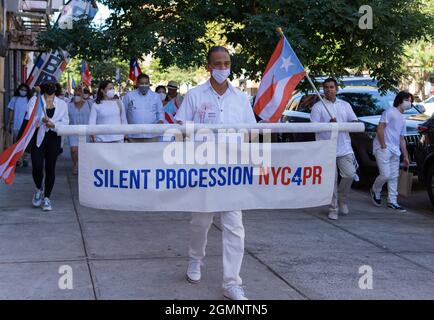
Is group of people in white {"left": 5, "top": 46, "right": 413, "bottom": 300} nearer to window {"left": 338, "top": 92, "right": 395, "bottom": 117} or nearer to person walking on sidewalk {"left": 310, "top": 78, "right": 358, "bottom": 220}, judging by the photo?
person walking on sidewalk {"left": 310, "top": 78, "right": 358, "bottom": 220}

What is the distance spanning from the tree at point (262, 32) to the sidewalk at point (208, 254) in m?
2.38

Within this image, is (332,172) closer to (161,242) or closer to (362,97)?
(161,242)

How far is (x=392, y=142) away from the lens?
9.86 metres

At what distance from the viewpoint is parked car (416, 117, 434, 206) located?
33.5ft

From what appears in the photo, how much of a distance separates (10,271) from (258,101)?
114 inches

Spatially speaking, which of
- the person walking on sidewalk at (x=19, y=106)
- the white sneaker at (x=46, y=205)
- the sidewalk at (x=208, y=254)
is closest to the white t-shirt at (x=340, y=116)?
the sidewalk at (x=208, y=254)

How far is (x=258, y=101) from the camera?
693cm

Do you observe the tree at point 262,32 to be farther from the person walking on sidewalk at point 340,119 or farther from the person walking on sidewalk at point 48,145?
the person walking on sidewalk at point 48,145

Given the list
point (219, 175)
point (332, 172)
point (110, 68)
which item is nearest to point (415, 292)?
point (332, 172)

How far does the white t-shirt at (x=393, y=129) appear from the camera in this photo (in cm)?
980

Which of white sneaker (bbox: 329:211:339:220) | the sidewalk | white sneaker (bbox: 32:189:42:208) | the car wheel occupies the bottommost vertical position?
the sidewalk

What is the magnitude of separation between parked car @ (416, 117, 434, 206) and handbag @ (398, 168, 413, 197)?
1.29 ft

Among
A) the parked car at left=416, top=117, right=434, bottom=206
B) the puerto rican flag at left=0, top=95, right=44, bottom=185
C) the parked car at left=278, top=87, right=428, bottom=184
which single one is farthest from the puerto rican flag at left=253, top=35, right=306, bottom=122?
the parked car at left=278, top=87, right=428, bottom=184

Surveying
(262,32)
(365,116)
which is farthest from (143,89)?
(365,116)
